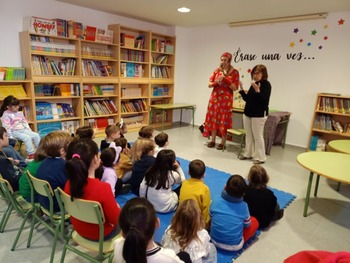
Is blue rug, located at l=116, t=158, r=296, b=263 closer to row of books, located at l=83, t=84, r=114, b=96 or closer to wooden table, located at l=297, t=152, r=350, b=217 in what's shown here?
wooden table, located at l=297, t=152, r=350, b=217

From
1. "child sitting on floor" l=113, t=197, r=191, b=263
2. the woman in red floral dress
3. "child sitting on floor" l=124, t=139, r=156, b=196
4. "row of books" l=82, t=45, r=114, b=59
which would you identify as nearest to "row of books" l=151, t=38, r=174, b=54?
"row of books" l=82, t=45, r=114, b=59

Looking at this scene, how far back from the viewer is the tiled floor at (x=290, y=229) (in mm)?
1936

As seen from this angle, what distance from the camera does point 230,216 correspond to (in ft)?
6.02

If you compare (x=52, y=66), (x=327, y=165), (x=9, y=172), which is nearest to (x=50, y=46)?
(x=52, y=66)

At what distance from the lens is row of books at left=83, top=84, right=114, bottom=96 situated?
198 inches

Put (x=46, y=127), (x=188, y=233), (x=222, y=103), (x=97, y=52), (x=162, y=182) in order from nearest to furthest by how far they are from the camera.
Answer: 1. (x=188, y=233)
2. (x=162, y=182)
3. (x=46, y=127)
4. (x=222, y=103)
5. (x=97, y=52)

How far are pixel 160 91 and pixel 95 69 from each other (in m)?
1.86

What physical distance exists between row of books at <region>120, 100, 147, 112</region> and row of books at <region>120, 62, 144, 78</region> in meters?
0.60

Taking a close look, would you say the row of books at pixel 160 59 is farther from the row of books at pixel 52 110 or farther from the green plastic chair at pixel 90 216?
the green plastic chair at pixel 90 216

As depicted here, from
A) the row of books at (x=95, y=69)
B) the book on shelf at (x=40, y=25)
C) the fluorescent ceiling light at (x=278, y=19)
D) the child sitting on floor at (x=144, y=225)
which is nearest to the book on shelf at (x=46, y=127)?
the row of books at (x=95, y=69)

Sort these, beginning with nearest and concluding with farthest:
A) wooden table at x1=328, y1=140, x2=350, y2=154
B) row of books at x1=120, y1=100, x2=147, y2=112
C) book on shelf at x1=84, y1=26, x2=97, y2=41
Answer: wooden table at x1=328, y1=140, x2=350, y2=154 → book on shelf at x1=84, y1=26, x2=97, y2=41 → row of books at x1=120, y1=100, x2=147, y2=112

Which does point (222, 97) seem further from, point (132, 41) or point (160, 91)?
point (132, 41)

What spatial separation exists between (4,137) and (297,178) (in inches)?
141

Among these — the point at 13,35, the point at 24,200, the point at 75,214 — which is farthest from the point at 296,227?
the point at 13,35
